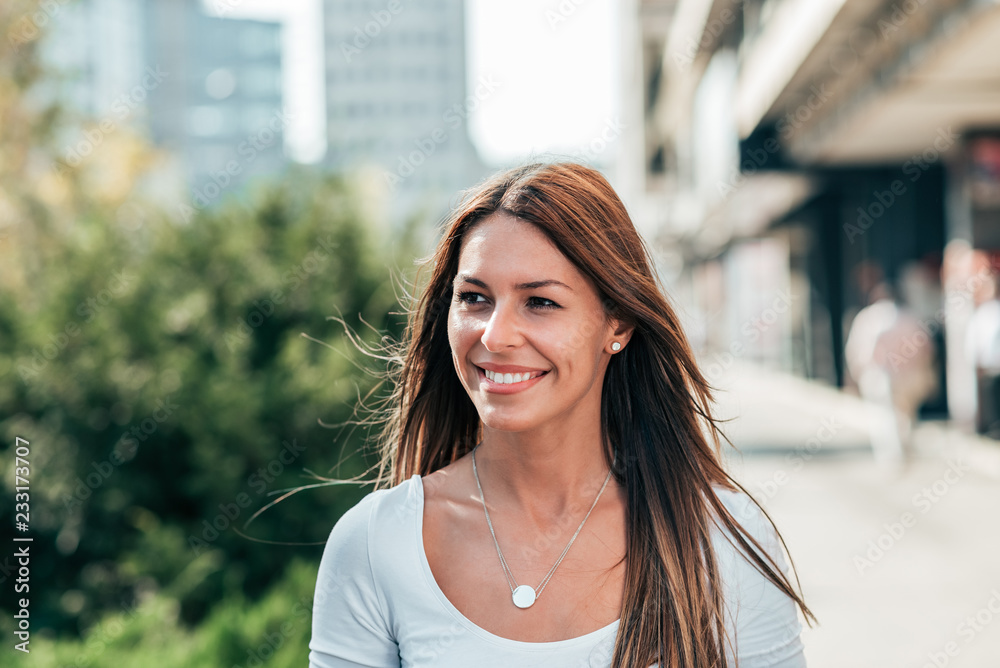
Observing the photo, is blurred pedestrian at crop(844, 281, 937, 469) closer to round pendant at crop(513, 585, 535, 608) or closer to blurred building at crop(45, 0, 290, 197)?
round pendant at crop(513, 585, 535, 608)

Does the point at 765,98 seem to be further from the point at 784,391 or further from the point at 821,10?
the point at 784,391

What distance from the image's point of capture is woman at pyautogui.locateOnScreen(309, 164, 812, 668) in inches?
70.1

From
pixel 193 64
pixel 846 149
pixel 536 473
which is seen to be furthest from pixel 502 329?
pixel 193 64

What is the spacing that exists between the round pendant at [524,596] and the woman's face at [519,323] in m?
0.32

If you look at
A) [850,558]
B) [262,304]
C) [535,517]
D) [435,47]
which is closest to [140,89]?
[262,304]

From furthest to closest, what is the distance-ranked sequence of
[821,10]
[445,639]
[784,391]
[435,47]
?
[435,47], [784,391], [821,10], [445,639]

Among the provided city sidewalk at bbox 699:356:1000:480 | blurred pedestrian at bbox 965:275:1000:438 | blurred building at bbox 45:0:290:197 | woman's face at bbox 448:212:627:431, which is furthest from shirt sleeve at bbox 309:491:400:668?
blurred building at bbox 45:0:290:197

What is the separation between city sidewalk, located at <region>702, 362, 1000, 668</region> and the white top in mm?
520

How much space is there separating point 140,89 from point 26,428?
198 inches

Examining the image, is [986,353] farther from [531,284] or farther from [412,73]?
[412,73]

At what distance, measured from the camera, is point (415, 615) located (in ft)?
5.82

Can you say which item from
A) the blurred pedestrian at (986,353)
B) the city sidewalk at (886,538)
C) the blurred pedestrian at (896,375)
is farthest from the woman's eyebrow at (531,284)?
the blurred pedestrian at (986,353)

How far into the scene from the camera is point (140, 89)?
929 centimetres

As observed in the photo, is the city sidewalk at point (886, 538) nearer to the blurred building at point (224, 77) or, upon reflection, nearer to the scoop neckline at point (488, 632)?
the scoop neckline at point (488, 632)
